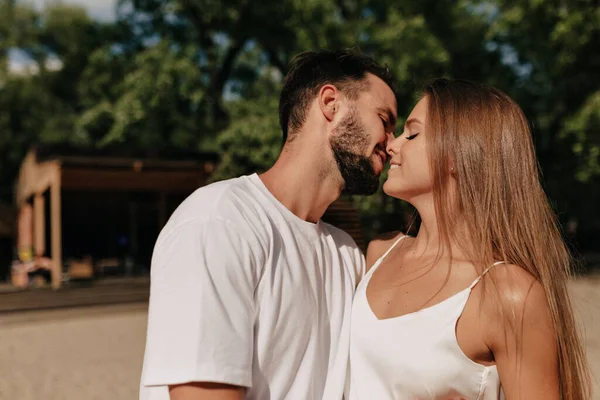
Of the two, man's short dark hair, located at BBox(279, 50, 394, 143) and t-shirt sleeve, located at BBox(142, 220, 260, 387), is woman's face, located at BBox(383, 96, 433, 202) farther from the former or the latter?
t-shirt sleeve, located at BBox(142, 220, 260, 387)

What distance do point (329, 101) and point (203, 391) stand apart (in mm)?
1193

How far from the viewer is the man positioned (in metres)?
1.51

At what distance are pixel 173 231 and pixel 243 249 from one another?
0.19 meters

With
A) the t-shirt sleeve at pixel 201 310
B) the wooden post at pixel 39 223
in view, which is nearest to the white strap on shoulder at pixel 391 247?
the t-shirt sleeve at pixel 201 310

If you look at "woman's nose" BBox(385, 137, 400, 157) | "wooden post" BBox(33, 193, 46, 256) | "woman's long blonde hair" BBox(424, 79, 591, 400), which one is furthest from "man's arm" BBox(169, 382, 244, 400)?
"wooden post" BBox(33, 193, 46, 256)

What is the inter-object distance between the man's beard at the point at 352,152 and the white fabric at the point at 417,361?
1.67 feet

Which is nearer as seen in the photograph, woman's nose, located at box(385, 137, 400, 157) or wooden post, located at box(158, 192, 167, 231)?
woman's nose, located at box(385, 137, 400, 157)

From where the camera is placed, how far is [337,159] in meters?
2.24

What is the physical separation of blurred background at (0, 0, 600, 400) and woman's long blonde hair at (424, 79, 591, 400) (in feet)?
17.6

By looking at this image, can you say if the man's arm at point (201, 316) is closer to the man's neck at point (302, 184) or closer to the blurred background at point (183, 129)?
the man's neck at point (302, 184)

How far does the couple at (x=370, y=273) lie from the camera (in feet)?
5.11

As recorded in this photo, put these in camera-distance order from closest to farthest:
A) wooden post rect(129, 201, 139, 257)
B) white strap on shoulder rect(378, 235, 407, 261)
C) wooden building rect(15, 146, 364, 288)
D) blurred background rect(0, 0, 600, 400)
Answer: white strap on shoulder rect(378, 235, 407, 261), blurred background rect(0, 0, 600, 400), wooden building rect(15, 146, 364, 288), wooden post rect(129, 201, 139, 257)

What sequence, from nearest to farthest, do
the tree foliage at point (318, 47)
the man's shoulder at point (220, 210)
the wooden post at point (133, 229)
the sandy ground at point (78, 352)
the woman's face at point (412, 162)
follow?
the man's shoulder at point (220, 210), the woman's face at point (412, 162), the sandy ground at point (78, 352), the tree foliage at point (318, 47), the wooden post at point (133, 229)

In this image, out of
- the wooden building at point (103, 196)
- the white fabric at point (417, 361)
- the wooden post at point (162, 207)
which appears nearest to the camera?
the white fabric at point (417, 361)
